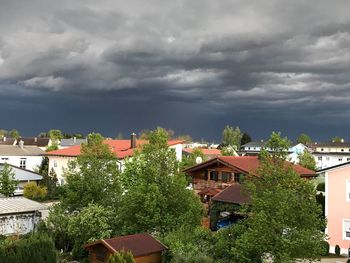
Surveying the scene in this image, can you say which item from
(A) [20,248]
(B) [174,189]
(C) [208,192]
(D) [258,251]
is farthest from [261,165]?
(C) [208,192]

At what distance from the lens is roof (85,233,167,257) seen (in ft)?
77.2

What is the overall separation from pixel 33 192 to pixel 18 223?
20.1 m

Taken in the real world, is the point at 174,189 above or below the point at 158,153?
below

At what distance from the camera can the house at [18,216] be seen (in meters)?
32.4

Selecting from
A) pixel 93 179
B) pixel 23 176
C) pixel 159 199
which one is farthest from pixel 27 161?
pixel 159 199

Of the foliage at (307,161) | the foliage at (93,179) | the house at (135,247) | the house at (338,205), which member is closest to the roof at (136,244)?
the house at (135,247)

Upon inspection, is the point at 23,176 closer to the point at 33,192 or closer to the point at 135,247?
the point at 33,192

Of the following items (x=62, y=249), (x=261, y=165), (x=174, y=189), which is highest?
(x=261, y=165)

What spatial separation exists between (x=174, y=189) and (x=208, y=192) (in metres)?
14.7

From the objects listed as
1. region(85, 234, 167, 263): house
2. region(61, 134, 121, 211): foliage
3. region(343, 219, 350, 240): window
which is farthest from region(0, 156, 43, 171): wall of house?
region(343, 219, 350, 240): window

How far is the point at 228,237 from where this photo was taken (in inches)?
913

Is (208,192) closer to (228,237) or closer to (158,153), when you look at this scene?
(158,153)

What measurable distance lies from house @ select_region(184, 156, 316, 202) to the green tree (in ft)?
43.5

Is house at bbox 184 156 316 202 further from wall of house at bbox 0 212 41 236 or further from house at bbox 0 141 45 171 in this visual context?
house at bbox 0 141 45 171
